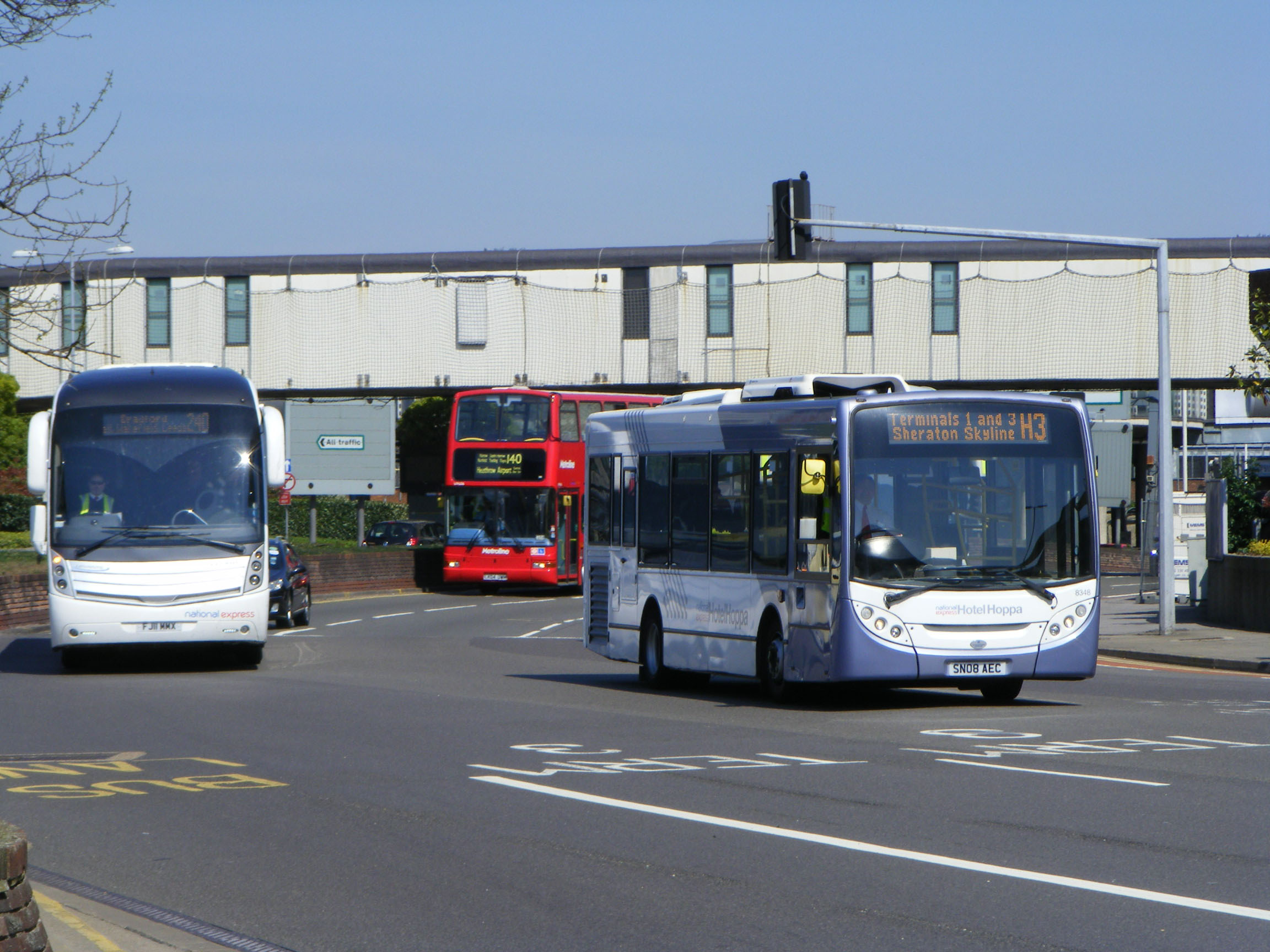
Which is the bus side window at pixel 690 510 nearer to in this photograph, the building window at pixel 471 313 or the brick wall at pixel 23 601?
the brick wall at pixel 23 601

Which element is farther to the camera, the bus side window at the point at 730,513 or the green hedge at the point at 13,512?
the green hedge at the point at 13,512

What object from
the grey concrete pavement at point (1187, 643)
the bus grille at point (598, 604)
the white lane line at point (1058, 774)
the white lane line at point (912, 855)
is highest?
the bus grille at point (598, 604)

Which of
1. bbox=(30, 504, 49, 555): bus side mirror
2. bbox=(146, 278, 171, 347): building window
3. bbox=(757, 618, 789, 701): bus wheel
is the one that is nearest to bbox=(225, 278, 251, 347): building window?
bbox=(146, 278, 171, 347): building window

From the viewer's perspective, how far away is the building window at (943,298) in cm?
4559

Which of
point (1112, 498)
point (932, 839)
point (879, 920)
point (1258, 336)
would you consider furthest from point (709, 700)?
point (1112, 498)

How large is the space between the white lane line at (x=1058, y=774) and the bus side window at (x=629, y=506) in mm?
7842

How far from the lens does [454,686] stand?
18047 mm

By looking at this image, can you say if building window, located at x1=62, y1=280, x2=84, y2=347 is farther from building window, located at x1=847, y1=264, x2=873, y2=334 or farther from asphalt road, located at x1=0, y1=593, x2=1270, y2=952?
building window, located at x1=847, y1=264, x2=873, y2=334

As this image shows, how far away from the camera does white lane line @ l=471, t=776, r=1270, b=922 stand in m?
6.79

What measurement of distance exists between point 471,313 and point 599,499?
29518 mm

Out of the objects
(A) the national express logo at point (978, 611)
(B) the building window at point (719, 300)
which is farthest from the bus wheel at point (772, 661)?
(B) the building window at point (719, 300)

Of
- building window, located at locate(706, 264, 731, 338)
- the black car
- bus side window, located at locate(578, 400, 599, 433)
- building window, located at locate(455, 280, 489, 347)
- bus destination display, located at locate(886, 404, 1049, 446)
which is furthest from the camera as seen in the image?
building window, located at locate(455, 280, 489, 347)

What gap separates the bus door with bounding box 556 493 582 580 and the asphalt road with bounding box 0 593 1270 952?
26.1 metres

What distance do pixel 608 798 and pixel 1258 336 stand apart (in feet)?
63.1
